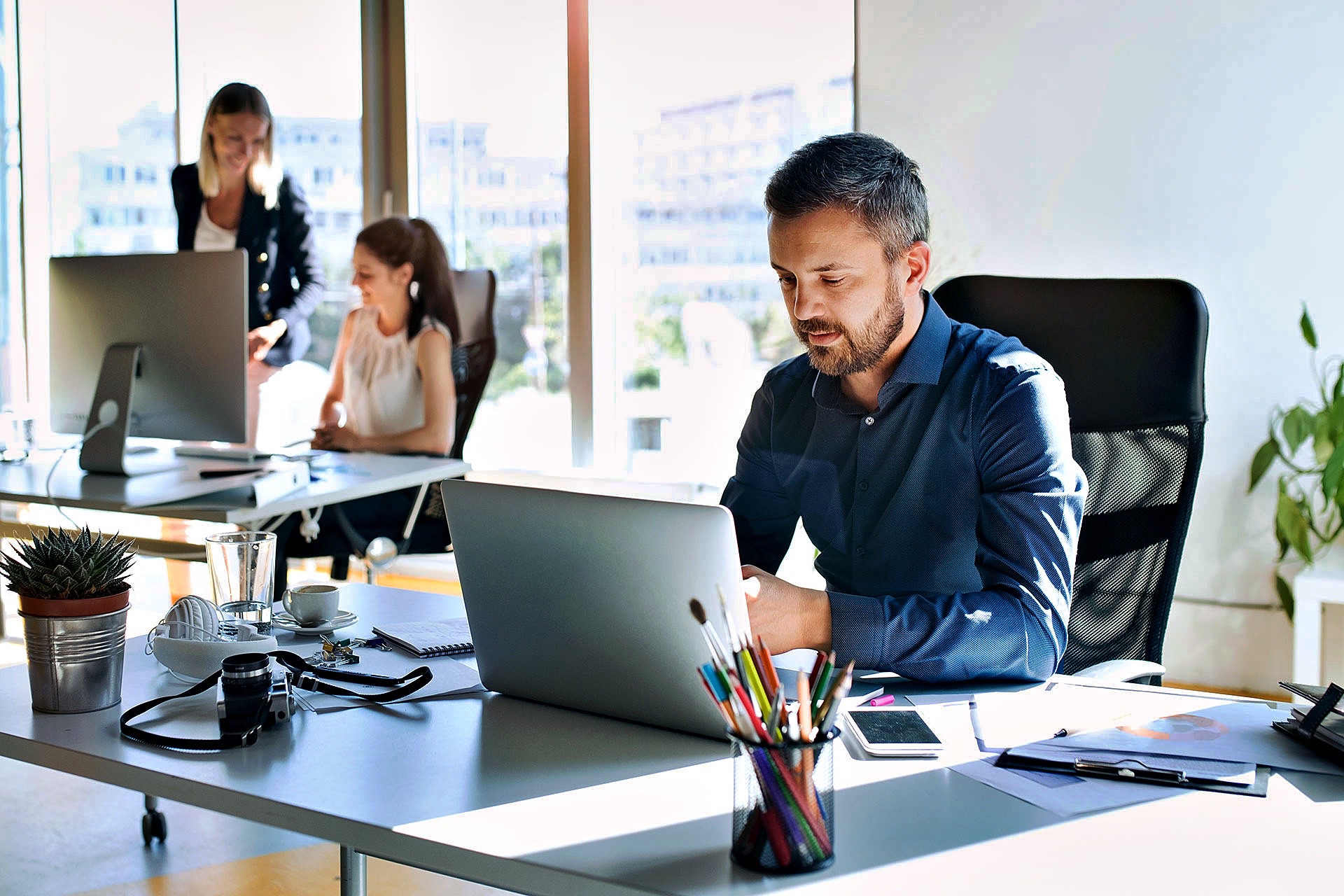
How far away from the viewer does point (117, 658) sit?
1.25 m

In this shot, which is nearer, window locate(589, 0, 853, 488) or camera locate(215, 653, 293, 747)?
camera locate(215, 653, 293, 747)

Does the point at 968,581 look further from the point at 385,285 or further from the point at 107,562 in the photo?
the point at 385,285

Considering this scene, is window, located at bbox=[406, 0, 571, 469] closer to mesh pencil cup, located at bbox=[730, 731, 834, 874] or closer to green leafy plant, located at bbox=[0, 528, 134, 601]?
green leafy plant, located at bbox=[0, 528, 134, 601]

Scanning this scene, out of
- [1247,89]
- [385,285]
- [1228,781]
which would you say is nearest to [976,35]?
[1247,89]

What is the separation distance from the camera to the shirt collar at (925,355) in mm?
1637

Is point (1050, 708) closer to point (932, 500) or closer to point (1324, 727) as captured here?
point (1324, 727)

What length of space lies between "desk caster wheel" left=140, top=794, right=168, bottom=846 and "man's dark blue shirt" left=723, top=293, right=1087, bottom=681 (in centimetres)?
137

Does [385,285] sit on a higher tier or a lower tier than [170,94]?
lower

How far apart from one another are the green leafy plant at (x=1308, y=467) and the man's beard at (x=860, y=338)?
71.0 inches

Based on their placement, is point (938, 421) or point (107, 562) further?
point (938, 421)

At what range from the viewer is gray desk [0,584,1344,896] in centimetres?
85

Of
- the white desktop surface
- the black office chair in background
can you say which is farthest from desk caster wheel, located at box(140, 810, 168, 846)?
the black office chair in background

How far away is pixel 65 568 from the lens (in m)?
1.22

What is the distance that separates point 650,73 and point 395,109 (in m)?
1.18
